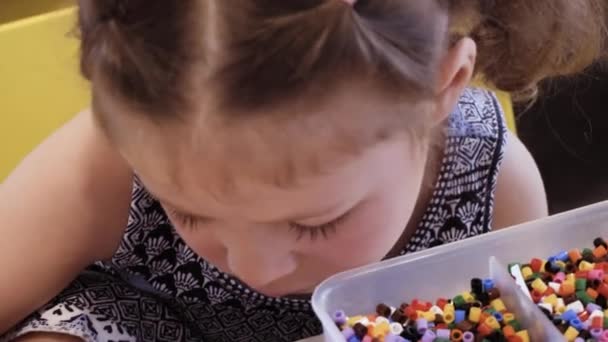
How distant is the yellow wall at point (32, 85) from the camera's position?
81 cm

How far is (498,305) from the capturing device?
2.05 feet

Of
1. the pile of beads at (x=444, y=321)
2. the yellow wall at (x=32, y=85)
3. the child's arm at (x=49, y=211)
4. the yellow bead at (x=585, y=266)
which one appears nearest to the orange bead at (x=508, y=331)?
the pile of beads at (x=444, y=321)

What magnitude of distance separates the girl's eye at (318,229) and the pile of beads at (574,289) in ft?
0.53

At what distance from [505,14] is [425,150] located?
0.14 metres

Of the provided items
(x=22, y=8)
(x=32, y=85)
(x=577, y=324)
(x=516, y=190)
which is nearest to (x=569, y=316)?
(x=577, y=324)

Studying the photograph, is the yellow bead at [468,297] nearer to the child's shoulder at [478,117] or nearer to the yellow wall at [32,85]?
the child's shoulder at [478,117]

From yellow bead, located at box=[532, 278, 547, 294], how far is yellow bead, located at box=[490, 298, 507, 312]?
0.09 feet

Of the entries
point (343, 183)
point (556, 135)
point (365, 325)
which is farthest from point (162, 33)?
point (556, 135)

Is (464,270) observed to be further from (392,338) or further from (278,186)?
(278,186)

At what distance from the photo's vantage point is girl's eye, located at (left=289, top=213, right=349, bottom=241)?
1.84 feet

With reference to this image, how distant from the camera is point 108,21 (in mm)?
486

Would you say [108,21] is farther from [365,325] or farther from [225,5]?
[365,325]

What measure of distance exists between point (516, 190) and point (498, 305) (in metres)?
0.23

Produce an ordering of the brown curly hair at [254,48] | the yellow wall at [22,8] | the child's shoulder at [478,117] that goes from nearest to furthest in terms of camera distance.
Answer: the brown curly hair at [254,48] < the child's shoulder at [478,117] < the yellow wall at [22,8]
